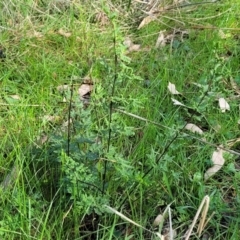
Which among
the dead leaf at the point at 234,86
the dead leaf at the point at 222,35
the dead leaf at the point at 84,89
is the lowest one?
the dead leaf at the point at 84,89

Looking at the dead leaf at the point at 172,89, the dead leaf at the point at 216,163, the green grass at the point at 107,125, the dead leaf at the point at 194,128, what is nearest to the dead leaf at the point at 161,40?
the green grass at the point at 107,125

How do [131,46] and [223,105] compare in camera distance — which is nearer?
[223,105]

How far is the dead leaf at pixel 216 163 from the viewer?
6.49 feet

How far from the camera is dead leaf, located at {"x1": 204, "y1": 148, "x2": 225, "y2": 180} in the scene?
6.49 feet

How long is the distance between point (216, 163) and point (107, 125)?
1.62ft

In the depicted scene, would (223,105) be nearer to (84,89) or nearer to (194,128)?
(194,128)

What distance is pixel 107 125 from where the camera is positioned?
5.70 ft

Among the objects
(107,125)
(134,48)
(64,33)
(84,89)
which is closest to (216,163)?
(107,125)

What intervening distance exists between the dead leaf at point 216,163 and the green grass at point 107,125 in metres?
0.02

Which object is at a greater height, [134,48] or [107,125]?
[107,125]

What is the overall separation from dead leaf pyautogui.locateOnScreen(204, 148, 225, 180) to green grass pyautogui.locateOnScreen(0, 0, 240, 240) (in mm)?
20

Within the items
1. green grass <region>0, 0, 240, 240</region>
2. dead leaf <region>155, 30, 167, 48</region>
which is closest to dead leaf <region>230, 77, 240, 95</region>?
green grass <region>0, 0, 240, 240</region>

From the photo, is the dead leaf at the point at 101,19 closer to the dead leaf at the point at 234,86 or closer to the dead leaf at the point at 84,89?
the dead leaf at the point at 84,89

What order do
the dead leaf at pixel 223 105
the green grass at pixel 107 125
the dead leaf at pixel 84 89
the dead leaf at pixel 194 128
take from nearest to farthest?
1. the green grass at pixel 107 125
2. the dead leaf at pixel 194 128
3. the dead leaf at pixel 223 105
4. the dead leaf at pixel 84 89
